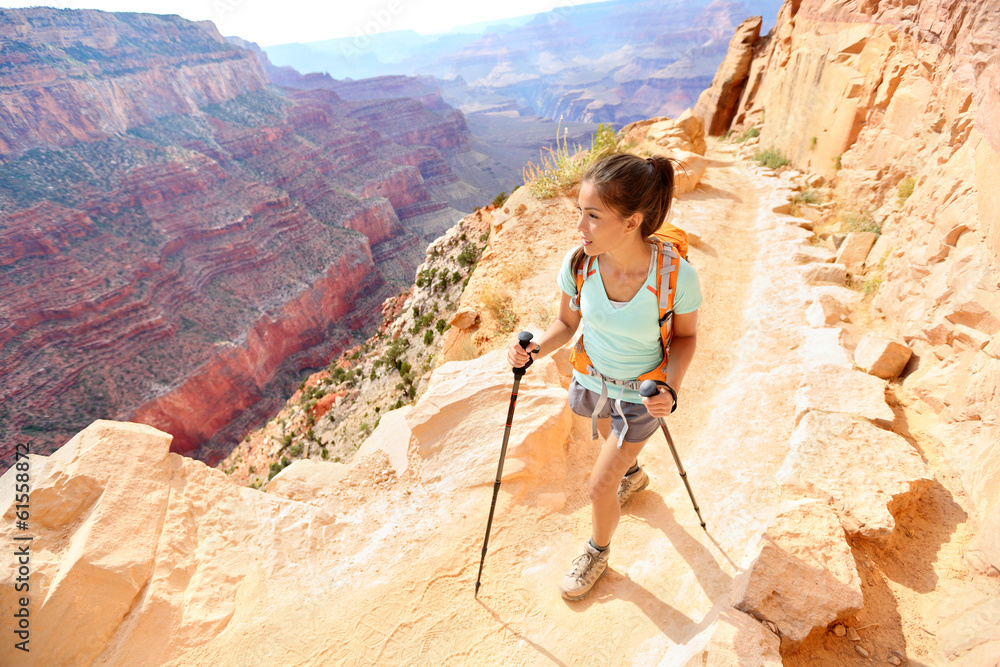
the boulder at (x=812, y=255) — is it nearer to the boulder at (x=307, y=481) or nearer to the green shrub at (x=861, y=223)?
the green shrub at (x=861, y=223)

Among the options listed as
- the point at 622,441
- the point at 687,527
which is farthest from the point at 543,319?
the point at 622,441

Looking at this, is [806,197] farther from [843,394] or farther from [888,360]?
[843,394]

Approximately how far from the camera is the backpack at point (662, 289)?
2064 millimetres

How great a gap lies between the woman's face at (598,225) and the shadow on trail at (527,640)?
2.19 m

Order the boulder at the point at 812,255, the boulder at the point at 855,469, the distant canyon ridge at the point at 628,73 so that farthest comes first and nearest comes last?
the distant canyon ridge at the point at 628,73
the boulder at the point at 812,255
the boulder at the point at 855,469

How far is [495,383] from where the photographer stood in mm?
4148

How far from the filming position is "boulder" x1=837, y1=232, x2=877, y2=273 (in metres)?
6.02

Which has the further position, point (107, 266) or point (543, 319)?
point (107, 266)

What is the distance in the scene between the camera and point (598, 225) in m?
2.00

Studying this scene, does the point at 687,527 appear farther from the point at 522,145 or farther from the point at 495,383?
the point at 522,145

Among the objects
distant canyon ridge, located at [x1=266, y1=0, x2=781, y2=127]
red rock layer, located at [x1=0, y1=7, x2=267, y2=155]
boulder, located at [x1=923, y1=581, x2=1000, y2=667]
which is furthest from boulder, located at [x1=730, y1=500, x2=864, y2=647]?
distant canyon ridge, located at [x1=266, y1=0, x2=781, y2=127]

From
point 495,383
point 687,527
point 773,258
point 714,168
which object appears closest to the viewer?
point 687,527

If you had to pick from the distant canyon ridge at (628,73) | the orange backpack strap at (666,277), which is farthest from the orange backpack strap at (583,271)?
the distant canyon ridge at (628,73)

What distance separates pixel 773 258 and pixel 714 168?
19.1ft
